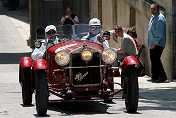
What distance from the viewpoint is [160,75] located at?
15.9 meters

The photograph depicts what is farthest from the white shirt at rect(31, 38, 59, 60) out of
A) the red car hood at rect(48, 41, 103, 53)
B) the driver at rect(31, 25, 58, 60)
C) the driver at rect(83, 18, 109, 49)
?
the driver at rect(83, 18, 109, 49)

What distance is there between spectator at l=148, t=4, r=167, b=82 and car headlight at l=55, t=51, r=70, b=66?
537cm

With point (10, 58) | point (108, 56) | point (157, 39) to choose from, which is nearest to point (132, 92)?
point (108, 56)

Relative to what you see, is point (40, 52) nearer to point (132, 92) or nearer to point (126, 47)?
point (132, 92)

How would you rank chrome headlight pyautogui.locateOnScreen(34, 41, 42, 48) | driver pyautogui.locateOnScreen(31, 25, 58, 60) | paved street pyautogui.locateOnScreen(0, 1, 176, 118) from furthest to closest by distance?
1. driver pyautogui.locateOnScreen(31, 25, 58, 60)
2. chrome headlight pyautogui.locateOnScreen(34, 41, 42, 48)
3. paved street pyautogui.locateOnScreen(0, 1, 176, 118)

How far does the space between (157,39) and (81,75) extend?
16.9 feet

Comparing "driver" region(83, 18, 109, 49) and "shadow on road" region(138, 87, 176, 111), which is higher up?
"driver" region(83, 18, 109, 49)

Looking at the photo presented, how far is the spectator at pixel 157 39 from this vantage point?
15766mm

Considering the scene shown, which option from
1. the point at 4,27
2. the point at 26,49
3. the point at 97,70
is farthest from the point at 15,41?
the point at 97,70

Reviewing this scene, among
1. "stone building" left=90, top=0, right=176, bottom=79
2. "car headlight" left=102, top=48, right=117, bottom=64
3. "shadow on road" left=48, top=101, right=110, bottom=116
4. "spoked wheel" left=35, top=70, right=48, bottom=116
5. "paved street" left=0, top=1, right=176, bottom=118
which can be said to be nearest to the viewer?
"spoked wheel" left=35, top=70, right=48, bottom=116

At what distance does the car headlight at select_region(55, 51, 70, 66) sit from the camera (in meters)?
10.8

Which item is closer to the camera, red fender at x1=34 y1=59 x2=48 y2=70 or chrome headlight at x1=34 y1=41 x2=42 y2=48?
red fender at x1=34 y1=59 x2=48 y2=70

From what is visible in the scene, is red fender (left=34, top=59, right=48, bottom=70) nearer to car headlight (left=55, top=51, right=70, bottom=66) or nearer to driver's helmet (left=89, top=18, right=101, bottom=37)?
car headlight (left=55, top=51, right=70, bottom=66)

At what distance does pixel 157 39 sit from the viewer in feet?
51.7
